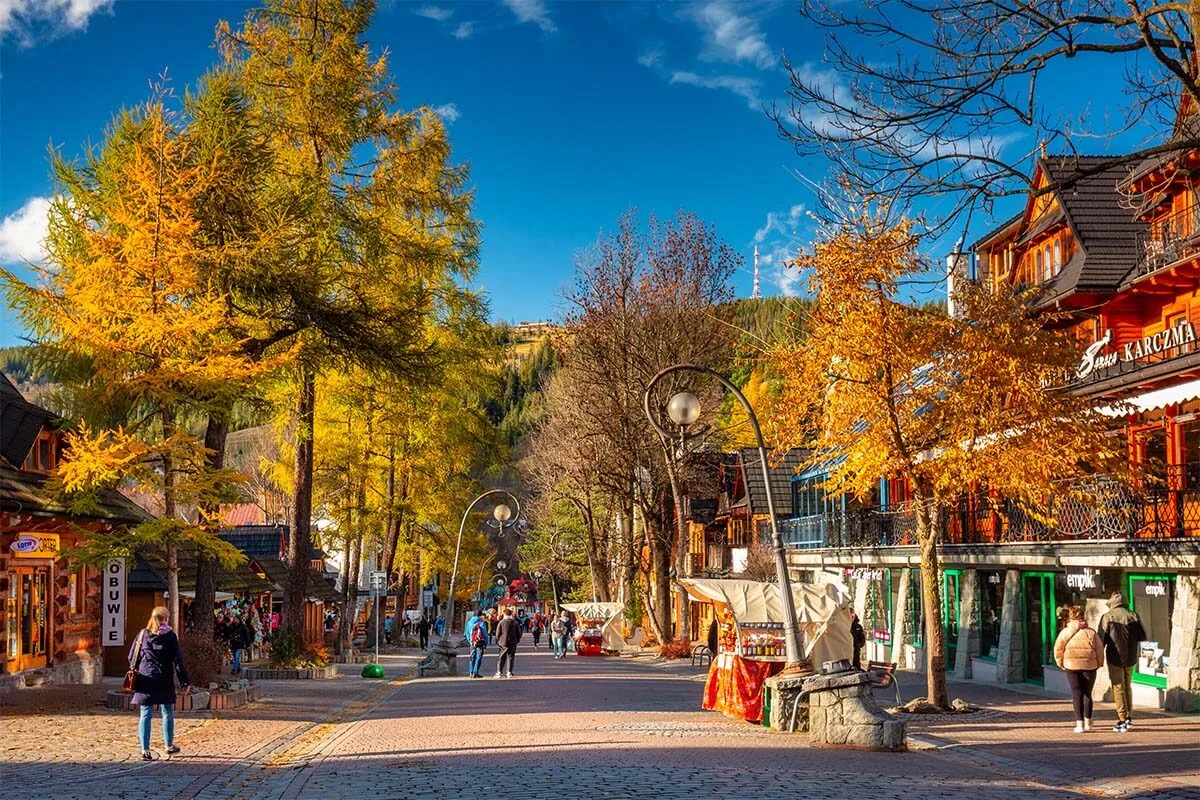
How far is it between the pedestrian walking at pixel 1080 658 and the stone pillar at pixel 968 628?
12383 mm

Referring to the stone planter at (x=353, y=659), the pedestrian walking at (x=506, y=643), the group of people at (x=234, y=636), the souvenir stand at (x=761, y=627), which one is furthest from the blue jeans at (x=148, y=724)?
the stone planter at (x=353, y=659)

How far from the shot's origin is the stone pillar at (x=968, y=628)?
103 feet

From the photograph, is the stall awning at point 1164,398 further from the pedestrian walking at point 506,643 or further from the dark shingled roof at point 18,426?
the dark shingled roof at point 18,426

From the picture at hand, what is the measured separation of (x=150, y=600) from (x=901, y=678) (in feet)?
59.1

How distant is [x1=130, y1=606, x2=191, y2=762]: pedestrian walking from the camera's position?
15.2m

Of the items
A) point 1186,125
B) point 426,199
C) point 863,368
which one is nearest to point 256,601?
point 426,199

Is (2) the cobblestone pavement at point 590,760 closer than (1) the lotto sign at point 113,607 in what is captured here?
Yes

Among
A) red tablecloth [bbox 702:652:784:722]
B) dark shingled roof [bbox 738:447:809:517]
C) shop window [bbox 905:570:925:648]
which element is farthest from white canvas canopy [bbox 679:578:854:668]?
dark shingled roof [bbox 738:447:809:517]

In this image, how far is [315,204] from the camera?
2423 centimetres

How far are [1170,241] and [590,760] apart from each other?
1754 cm

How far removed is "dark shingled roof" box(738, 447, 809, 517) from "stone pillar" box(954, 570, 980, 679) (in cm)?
1829

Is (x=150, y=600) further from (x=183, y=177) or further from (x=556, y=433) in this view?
(x=556, y=433)

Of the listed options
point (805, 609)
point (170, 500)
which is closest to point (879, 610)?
point (805, 609)

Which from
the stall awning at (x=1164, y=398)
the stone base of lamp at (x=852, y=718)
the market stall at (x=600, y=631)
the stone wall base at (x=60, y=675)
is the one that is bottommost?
the market stall at (x=600, y=631)
